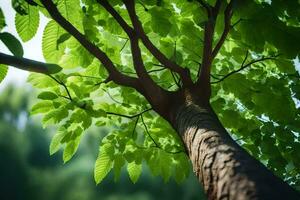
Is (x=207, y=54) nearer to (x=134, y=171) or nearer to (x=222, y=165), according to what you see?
(x=222, y=165)

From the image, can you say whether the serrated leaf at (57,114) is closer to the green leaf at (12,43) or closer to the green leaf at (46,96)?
the green leaf at (46,96)

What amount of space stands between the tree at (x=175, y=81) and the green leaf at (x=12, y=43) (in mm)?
100

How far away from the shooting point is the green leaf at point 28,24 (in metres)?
1.67

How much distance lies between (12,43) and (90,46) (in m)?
0.49

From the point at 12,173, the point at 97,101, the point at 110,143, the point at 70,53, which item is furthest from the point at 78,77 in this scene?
the point at 12,173

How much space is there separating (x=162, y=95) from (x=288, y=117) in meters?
1.00

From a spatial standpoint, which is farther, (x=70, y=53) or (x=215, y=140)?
(x=70, y=53)

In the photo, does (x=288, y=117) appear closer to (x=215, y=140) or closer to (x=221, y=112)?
(x=221, y=112)

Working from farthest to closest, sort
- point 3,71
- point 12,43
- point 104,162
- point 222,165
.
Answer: point 104,162 → point 3,71 → point 12,43 → point 222,165

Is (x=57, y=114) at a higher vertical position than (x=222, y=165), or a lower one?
higher

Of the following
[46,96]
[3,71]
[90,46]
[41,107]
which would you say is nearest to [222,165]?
[90,46]

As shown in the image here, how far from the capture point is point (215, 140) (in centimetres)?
124

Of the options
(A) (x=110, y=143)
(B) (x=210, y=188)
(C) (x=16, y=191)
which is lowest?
(B) (x=210, y=188)

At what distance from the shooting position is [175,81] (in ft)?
6.39
